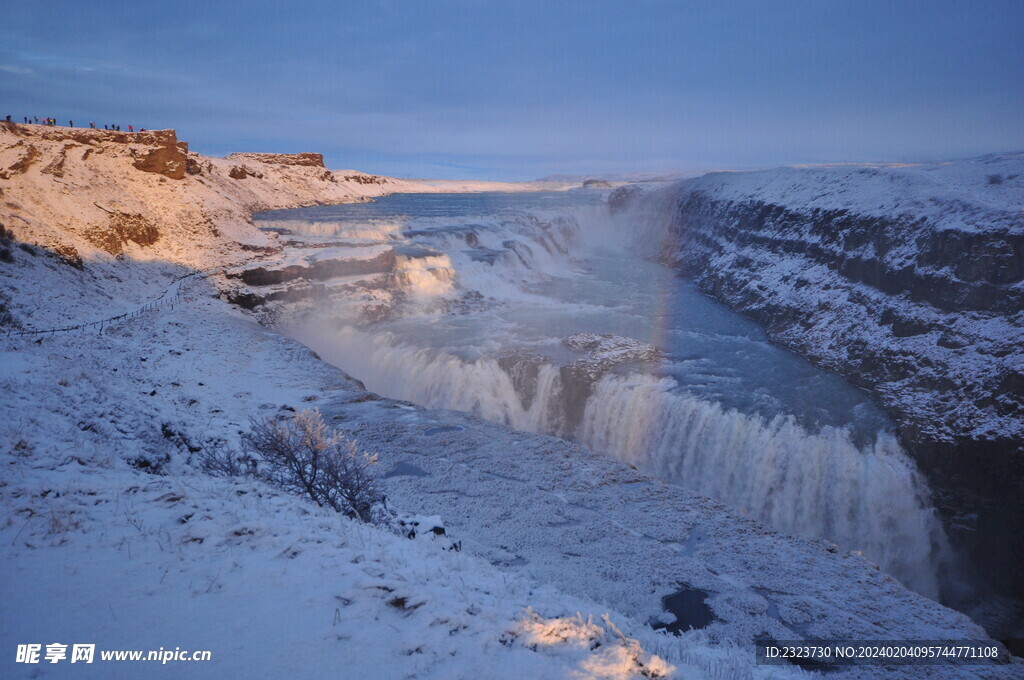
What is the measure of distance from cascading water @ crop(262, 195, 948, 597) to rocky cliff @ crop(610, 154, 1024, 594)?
1.19m

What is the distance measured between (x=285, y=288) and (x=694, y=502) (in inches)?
1081

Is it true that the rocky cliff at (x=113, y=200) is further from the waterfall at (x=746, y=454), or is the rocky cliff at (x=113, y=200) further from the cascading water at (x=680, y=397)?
the waterfall at (x=746, y=454)

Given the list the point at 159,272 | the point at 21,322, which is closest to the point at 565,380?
the point at 21,322

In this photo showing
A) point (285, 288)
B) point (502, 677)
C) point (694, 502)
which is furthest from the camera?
point (285, 288)

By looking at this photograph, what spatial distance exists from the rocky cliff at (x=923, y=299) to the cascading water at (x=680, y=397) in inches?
46.7

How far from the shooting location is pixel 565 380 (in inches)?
894

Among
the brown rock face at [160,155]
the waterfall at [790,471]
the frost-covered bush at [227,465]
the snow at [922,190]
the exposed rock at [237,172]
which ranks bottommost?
the waterfall at [790,471]

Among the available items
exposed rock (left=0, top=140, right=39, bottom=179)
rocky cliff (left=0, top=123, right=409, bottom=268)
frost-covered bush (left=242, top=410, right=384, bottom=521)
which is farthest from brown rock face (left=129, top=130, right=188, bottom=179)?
frost-covered bush (left=242, top=410, right=384, bottom=521)

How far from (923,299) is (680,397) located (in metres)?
12.6

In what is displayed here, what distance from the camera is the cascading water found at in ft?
54.6

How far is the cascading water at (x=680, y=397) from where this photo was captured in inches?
656

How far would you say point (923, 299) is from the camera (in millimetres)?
23578

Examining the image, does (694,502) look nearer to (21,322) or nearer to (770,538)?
(770,538)

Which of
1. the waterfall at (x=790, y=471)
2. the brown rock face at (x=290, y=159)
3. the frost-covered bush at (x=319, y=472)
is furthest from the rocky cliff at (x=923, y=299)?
the brown rock face at (x=290, y=159)
